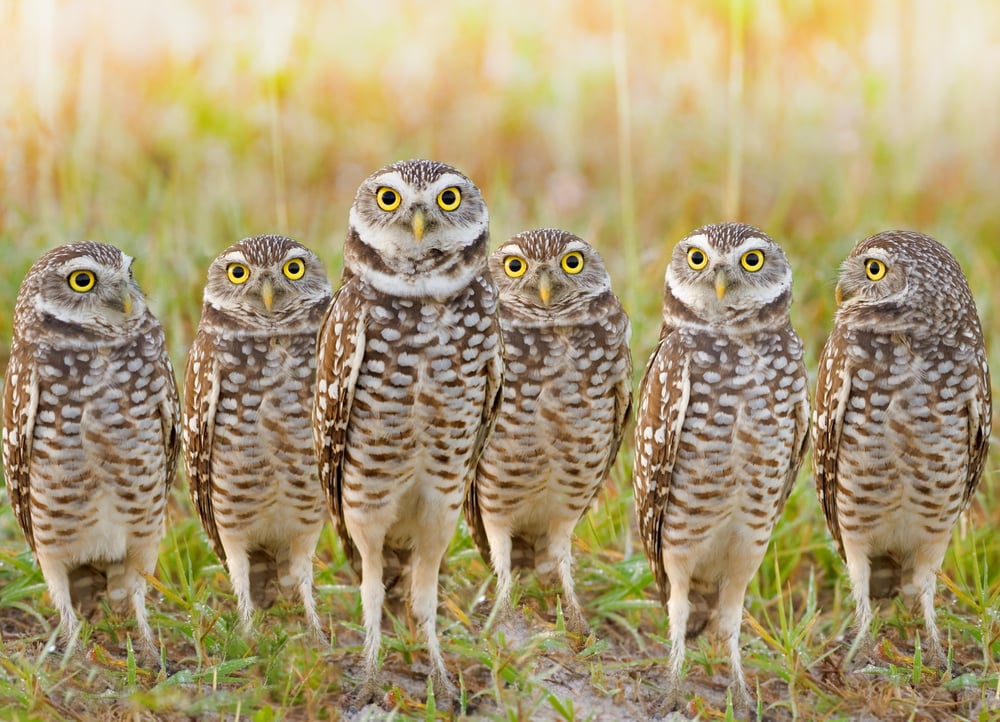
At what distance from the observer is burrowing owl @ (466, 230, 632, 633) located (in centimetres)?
431

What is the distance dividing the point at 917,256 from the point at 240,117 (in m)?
5.07

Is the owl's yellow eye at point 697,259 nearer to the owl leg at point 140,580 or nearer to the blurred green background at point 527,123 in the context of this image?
the owl leg at point 140,580

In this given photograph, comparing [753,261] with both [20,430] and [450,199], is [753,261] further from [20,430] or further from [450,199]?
[20,430]

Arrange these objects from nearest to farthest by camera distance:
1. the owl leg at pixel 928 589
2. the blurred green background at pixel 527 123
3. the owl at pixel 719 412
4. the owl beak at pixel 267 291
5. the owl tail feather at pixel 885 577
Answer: the owl at pixel 719 412
the owl beak at pixel 267 291
the owl leg at pixel 928 589
the owl tail feather at pixel 885 577
the blurred green background at pixel 527 123

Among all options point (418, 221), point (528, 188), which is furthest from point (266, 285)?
point (528, 188)

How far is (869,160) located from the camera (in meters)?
8.27

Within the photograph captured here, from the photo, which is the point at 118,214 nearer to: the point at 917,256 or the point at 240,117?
the point at 240,117

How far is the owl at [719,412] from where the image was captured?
3.90 metres

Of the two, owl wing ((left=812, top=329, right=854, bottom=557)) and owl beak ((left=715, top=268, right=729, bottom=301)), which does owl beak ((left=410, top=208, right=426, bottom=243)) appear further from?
owl wing ((left=812, top=329, right=854, bottom=557))

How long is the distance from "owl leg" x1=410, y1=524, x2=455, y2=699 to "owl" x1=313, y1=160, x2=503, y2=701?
0.01 metres

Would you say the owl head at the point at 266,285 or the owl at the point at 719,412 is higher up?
the owl head at the point at 266,285

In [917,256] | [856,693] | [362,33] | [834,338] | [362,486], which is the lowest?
[856,693]

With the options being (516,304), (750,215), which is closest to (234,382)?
(516,304)

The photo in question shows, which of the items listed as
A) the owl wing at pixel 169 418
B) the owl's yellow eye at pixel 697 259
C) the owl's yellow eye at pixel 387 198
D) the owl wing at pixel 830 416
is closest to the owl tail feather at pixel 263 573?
the owl wing at pixel 169 418
